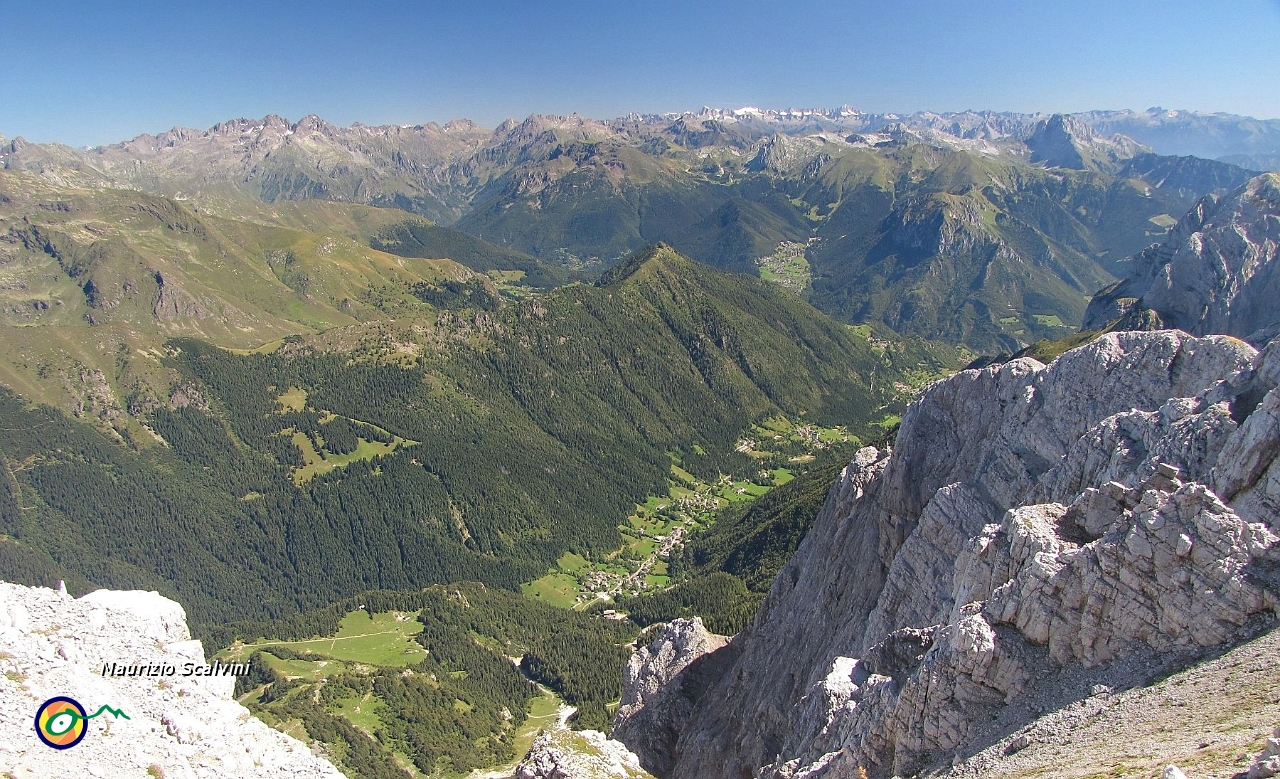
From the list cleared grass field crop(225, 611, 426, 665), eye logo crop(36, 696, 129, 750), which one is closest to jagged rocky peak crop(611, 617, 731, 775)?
eye logo crop(36, 696, 129, 750)

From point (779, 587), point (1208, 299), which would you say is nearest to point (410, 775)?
point (779, 587)

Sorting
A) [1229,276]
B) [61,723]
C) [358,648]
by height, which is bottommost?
[358,648]

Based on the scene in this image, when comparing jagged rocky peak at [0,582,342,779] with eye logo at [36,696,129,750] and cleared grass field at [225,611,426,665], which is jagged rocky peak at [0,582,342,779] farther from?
cleared grass field at [225,611,426,665]

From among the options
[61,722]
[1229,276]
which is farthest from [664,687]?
[1229,276]

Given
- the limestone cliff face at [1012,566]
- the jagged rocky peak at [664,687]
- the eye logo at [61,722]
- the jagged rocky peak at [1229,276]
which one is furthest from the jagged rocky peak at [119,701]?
the jagged rocky peak at [1229,276]

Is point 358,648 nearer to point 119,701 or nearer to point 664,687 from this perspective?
point 664,687

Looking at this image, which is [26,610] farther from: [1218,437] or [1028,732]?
[1218,437]
